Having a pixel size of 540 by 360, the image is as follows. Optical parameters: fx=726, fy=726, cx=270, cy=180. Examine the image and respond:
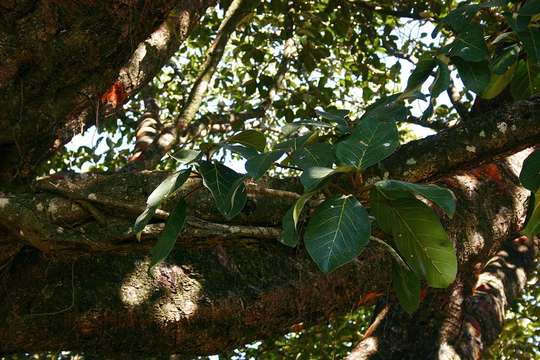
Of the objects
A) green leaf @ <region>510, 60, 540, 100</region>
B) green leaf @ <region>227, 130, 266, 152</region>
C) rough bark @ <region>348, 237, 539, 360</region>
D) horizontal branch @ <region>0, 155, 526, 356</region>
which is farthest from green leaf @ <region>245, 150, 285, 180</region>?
rough bark @ <region>348, 237, 539, 360</region>

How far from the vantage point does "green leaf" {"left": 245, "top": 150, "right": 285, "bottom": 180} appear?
115 centimetres

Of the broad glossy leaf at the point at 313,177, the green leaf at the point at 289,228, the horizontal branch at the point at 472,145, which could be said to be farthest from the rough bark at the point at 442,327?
the broad glossy leaf at the point at 313,177

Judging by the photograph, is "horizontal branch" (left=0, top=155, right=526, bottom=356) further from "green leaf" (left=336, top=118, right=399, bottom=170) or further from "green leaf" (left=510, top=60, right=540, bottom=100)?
"green leaf" (left=336, top=118, right=399, bottom=170)

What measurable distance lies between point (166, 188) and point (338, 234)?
1.12ft

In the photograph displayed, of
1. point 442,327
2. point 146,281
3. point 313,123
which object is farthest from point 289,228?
point 442,327

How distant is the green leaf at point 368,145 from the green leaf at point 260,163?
11 cm

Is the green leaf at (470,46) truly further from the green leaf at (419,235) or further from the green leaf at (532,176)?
the green leaf at (419,235)

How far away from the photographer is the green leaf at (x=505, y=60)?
1.53m

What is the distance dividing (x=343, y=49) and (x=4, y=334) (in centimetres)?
413

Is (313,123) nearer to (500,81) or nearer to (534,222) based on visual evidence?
(534,222)

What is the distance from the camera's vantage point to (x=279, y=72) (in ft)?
14.9

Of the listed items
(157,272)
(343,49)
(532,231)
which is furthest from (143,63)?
(343,49)

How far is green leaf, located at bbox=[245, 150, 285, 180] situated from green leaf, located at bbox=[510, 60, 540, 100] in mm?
897

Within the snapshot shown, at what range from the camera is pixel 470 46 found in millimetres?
1431
